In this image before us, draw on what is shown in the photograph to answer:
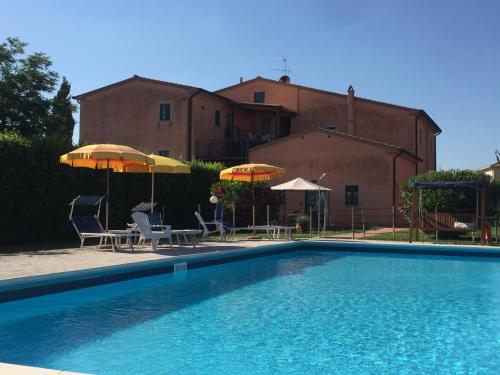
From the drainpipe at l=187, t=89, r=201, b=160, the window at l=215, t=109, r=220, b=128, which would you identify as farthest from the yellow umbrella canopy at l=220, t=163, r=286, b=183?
the window at l=215, t=109, r=220, b=128

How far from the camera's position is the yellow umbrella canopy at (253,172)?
16.6 metres

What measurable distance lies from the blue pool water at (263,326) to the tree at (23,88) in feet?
77.0

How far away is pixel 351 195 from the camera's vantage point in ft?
83.5

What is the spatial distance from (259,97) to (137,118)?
316 inches

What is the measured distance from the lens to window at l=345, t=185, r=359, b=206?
83.2ft

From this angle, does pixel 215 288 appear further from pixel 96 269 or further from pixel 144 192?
pixel 144 192

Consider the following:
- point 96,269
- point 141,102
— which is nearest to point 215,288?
point 96,269

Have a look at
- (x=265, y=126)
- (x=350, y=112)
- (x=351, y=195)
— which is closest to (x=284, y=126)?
(x=265, y=126)

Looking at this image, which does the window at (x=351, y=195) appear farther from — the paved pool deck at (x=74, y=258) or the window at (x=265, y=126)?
the paved pool deck at (x=74, y=258)

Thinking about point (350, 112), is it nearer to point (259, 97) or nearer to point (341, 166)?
point (259, 97)

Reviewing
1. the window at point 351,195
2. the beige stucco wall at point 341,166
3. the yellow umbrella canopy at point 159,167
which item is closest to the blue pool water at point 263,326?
the yellow umbrella canopy at point 159,167

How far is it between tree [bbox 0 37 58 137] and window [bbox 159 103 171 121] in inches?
276

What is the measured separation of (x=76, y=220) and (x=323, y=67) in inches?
494

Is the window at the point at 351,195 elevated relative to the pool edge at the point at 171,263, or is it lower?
elevated
